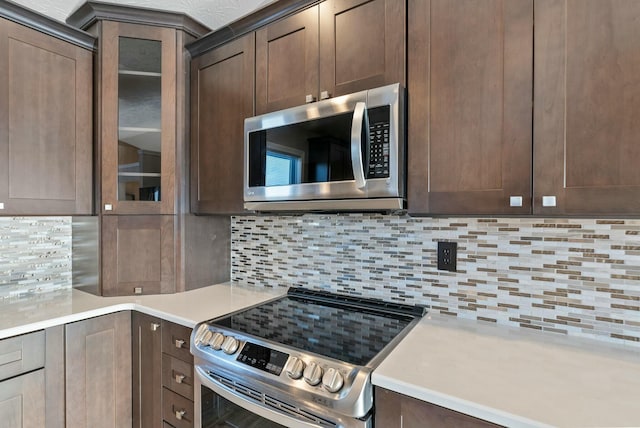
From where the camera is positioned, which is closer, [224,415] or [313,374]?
[313,374]

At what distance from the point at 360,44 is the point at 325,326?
3.99 ft

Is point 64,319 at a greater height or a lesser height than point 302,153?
lesser

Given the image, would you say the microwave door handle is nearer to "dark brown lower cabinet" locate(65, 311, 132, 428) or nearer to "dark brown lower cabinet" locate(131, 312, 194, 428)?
"dark brown lower cabinet" locate(131, 312, 194, 428)

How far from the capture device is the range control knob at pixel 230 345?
4.05ft

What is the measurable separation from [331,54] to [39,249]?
203 cm

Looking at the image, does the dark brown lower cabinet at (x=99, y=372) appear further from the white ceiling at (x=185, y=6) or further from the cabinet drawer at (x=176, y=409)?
the white ceiling at (x=185, y=6)

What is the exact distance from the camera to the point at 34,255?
Answer: 1.90m

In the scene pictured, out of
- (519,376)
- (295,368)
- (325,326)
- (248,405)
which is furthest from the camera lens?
(325,326)

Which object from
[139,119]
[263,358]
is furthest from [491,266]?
[139,119]

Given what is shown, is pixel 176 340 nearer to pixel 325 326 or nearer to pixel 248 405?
pixel 248 405

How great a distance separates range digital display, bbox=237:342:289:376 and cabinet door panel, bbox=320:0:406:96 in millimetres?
1091

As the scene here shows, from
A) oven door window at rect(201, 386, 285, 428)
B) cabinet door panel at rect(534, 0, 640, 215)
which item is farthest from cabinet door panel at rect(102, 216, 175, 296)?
cabinet door panel at rect(534, 0, 640, 215)

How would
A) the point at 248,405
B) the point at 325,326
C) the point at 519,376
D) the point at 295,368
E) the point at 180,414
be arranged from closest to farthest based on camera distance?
the point at 519,376 < the point at 295,368 < the point at 248,405 < the point at 325,326 < the point at 180,414

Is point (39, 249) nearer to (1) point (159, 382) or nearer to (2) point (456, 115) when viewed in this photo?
(1) point (159, 382)
